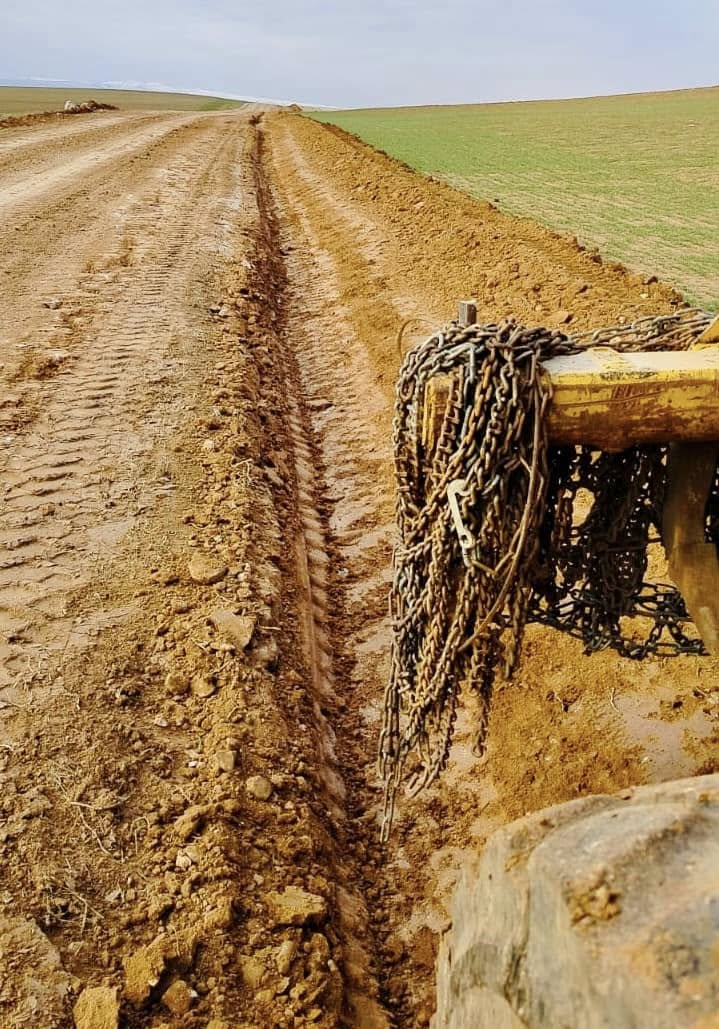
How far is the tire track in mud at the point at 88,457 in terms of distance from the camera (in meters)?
4.75

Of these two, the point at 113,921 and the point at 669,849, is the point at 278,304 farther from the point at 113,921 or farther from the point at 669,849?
the point at 669,849

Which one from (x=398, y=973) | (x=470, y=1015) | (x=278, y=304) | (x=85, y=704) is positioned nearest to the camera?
(x=470, y=1015)

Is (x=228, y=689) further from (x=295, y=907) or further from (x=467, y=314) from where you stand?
(x=467, y=314)

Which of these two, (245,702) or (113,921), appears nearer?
(113,921)

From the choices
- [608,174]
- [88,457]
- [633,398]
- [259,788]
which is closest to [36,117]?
[608,174]

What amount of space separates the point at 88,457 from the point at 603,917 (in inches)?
220

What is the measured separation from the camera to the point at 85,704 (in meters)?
4.11

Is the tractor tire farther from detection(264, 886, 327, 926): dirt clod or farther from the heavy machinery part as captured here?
the heavy machinery part

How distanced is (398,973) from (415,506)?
7.03ft

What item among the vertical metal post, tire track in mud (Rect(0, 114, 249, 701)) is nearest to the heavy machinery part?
the vertical metal post

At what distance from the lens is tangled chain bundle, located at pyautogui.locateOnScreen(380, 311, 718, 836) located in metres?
2.82

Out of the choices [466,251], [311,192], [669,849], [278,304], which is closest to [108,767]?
[669,849]

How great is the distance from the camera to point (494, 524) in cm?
293

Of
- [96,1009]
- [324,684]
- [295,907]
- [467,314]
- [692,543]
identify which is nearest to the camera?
[96,1009]
